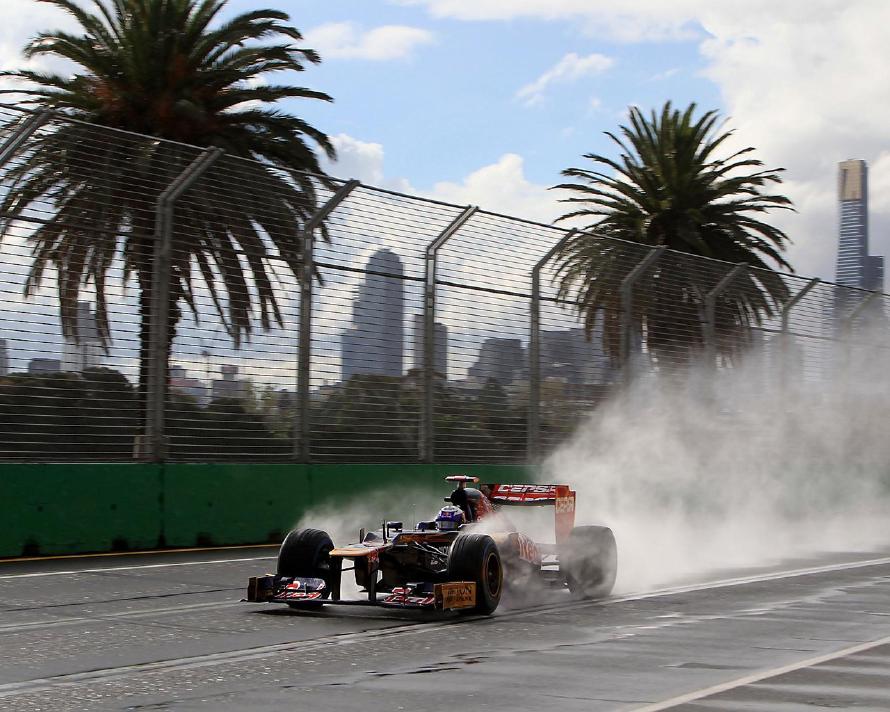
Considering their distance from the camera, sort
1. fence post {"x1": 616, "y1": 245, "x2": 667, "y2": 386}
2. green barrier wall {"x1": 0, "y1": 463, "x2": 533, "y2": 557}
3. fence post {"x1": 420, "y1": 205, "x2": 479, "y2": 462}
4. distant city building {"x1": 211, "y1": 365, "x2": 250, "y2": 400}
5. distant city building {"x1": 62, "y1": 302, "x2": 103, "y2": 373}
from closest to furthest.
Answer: green barrier wall {"x1": 0, "y1": 463, "x2": 533, "y2": 557} → distant city building {"x1": 62, "y1": 302, "x2": 103, "y2": 373} → distant city building {"x1": 211, "y1": 365, "x2": 250, "y2": 400} → fence post {"x1": 420, "y1": 205, "x2": 479, "y2": 462} → fence post {"x1": 616, "y1": 245, "x2": 667, "y2": 386}

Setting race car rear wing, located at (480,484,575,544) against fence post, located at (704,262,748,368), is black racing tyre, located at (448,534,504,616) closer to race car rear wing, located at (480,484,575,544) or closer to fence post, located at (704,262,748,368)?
race car rear wing, located at (480,484,575,544)

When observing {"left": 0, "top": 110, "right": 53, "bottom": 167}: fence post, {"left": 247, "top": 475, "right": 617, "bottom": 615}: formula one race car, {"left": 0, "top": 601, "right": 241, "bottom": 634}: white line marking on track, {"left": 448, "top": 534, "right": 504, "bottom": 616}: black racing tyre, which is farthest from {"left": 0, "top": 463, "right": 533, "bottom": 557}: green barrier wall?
{"left": 448, "top": 534, "right": 504, "bottom": 616}: black racing tyre

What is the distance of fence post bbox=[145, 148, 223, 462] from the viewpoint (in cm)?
1553

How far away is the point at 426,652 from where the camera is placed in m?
8.30

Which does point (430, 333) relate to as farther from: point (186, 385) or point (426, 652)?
point (426, 652)

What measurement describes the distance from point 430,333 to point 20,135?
23.3ft

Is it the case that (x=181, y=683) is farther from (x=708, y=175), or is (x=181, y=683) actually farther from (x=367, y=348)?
(x=708, y=175)

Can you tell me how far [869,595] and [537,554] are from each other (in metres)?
3.31

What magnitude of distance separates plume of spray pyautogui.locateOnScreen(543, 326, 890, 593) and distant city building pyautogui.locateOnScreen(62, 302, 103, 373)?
6.41 meters

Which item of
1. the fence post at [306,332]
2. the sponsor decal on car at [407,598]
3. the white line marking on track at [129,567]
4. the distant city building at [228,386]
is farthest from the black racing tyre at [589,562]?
the fence post at [306,332]

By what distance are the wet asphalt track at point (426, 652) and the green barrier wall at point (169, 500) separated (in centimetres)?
185

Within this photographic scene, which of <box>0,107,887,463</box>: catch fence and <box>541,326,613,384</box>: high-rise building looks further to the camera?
<box>541,326,613,384</box>: high-rise building

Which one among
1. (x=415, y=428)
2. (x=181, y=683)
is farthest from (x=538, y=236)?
(x=181, y=683)

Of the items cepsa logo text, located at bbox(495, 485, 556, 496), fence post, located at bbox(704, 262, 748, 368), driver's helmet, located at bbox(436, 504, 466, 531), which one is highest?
fence post, located at bbox(704, 262, 748, 368)
